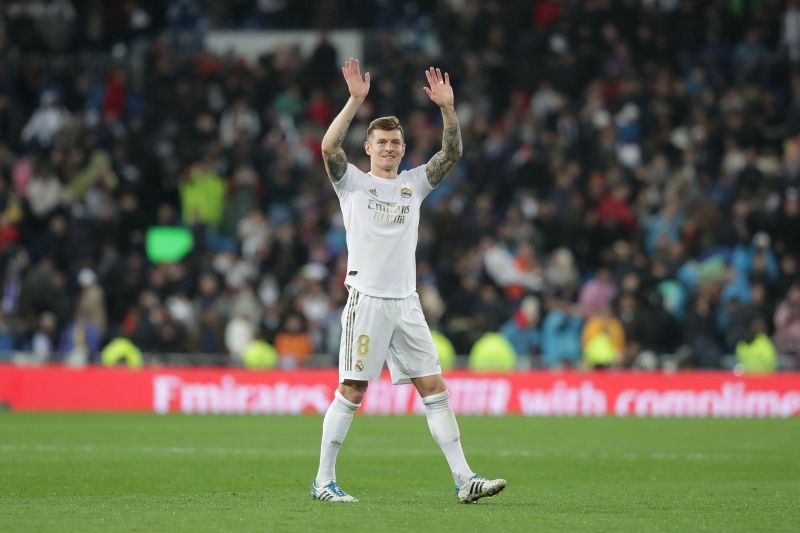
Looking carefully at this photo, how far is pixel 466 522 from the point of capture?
9094mm

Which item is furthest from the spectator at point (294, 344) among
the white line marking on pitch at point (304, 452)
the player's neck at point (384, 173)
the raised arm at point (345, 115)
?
the raised arm at point (345, 115)

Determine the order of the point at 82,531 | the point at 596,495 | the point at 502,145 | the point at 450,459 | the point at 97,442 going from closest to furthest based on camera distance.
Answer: the point at 82,531, the point at 450,459, the point at 596,495, the point at 97,442, the point at 502,145

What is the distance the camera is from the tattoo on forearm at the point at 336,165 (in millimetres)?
10414

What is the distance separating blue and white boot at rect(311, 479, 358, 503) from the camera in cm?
1039

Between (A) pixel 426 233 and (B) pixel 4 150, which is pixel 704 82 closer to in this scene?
(A) pixel 426 233

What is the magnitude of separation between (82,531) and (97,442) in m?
8.10

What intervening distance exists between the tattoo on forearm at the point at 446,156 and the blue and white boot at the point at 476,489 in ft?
7.00

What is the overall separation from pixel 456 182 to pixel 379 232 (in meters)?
16.8

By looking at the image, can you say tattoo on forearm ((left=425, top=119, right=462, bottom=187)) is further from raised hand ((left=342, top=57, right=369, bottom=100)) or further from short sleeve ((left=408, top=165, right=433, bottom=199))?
raised hand ((left=342, top=57, right=369, bottom=100))

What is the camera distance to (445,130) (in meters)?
10.7

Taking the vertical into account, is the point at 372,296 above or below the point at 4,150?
below

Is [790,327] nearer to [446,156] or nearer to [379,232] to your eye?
[446,156]

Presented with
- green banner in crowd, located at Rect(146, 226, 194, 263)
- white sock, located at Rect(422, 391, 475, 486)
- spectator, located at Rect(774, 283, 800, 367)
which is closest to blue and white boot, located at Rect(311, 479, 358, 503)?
white sock, located at Rect(422, 391, 475, 486)

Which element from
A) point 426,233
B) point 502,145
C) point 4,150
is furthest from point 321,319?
point 4,150
